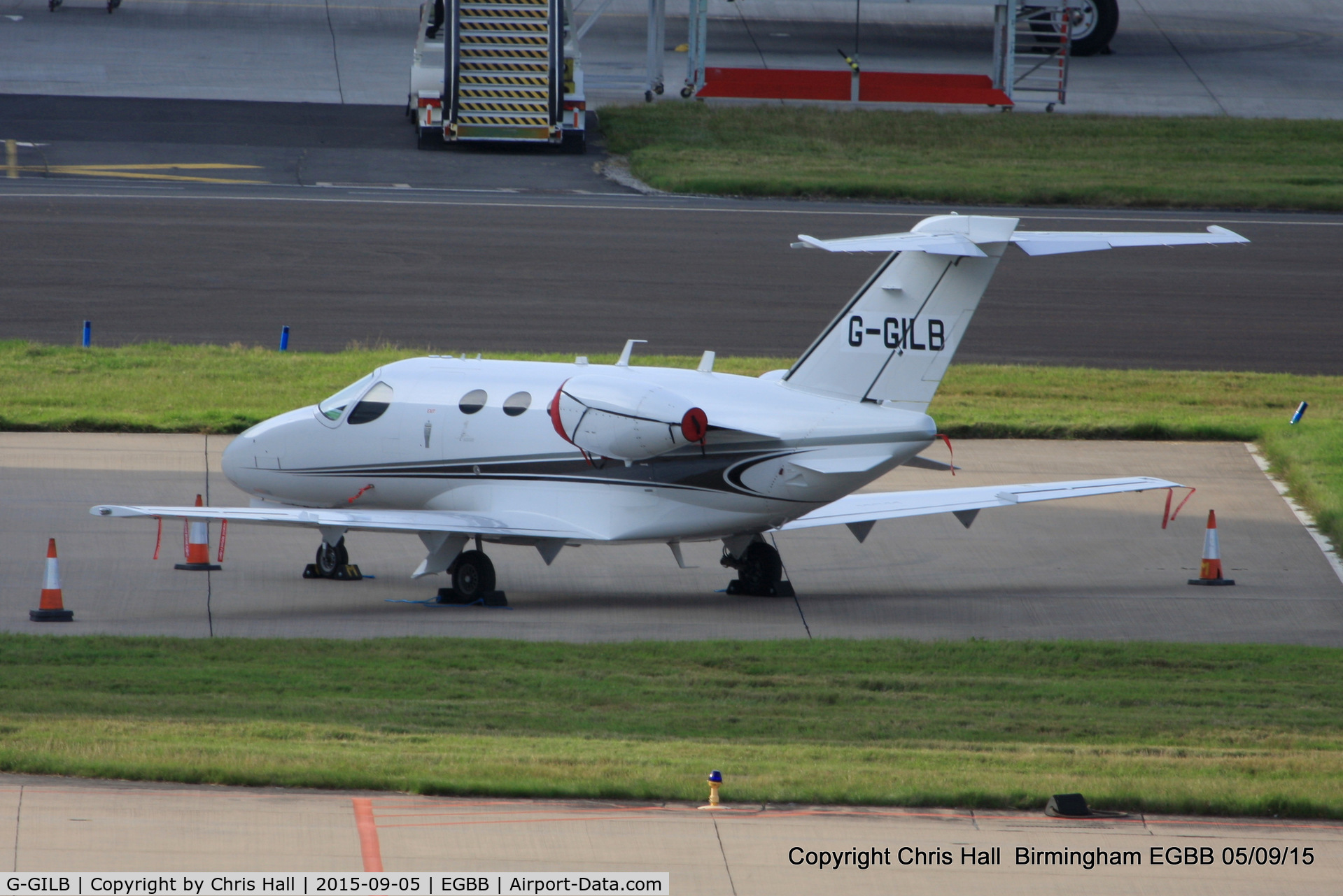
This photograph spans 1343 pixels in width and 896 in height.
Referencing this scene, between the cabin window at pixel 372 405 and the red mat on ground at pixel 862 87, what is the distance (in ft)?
122

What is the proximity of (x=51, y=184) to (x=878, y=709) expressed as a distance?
3386 centimetres

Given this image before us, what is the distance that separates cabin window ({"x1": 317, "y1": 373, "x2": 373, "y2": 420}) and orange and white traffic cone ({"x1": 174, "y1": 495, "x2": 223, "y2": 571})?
1674 mm

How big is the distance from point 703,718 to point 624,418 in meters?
4.57

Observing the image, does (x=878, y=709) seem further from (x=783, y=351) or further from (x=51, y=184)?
(x=51, y=184)

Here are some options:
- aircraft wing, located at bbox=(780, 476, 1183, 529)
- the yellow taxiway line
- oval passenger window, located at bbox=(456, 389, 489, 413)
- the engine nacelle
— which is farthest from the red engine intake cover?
the yellow taxiway line

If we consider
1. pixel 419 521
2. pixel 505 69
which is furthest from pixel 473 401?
pixel 505 69

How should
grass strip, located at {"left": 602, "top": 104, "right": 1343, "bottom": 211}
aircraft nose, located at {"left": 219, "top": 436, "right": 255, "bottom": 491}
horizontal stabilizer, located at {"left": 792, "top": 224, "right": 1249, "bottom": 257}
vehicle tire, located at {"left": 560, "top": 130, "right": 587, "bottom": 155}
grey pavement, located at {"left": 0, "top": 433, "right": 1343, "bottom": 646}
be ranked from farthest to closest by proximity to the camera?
1. vehicle tire, located at {"left": 560, "top": 130, "right": 587, "bottom": 155}
2. grass strip, located at {"left": 602, "top": 104, "right": 1343, "bottom": 211}
3. aircraft nose, located at {"left": 219, "top": 436, "right": 255, "bottom": 491}
4. grey pavement, located at {"left": 0, "top": 433, "right": 1343, "bottom": 646}
5. horizontal stabilizer, located at {"left": 792, "top": 224, "right": 1249, "bottom": 257}

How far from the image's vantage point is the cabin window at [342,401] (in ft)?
59.7

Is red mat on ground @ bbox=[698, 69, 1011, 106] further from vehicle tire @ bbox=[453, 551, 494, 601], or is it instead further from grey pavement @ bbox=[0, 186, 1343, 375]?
vehicle tire @ bbox=[453, 551, 494, 601]

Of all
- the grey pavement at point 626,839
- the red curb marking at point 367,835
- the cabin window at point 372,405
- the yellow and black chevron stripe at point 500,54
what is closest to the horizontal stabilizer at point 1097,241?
the grey pavement at point 626,839

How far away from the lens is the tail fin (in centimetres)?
1600

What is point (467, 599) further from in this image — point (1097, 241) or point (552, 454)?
point (1097, 241)

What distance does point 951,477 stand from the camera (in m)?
22.9

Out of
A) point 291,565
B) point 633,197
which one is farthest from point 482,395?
point 633,197
